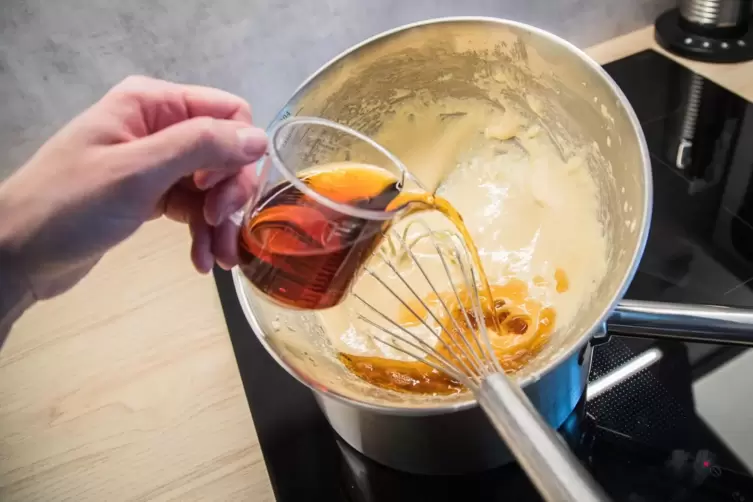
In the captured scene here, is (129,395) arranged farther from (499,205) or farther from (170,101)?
(499,205)

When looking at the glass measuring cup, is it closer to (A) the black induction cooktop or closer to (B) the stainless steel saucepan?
(B) the stainless steel saucepan

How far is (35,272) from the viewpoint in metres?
0.44

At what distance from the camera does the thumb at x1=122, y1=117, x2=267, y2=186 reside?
0.40 meters

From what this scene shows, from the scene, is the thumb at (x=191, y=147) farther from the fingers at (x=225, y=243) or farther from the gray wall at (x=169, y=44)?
the gray wall at (x=169, y=44)

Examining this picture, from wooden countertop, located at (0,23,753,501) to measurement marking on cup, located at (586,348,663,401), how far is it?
286 mm

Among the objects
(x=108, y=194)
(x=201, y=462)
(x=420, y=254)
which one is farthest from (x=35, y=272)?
(x=420, y=254)

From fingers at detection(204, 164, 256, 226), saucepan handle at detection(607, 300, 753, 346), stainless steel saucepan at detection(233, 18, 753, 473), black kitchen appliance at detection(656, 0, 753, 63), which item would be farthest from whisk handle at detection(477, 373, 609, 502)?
black kitchen appliance at detection(656, 0, 753, 63)

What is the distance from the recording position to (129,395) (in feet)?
2.07

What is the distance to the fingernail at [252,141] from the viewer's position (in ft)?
1.41

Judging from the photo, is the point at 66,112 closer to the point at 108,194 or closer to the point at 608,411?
the point at 108,194

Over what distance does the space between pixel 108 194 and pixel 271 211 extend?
102 millimetres

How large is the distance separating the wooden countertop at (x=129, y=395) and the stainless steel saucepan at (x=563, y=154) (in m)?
0.13

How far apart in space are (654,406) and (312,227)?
33cm

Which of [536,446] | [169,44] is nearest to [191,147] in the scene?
[536,446]
